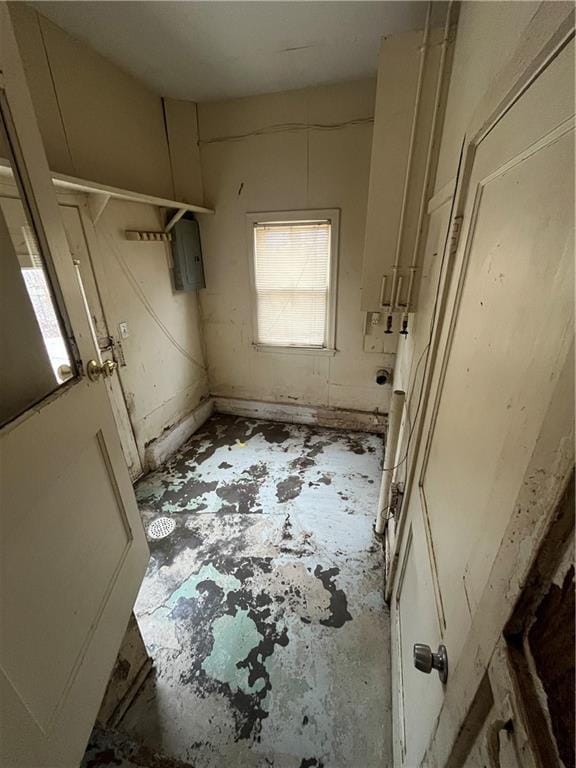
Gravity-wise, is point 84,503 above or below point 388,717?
above

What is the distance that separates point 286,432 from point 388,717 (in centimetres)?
217

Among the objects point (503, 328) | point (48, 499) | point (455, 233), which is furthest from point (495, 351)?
point (48, 499)

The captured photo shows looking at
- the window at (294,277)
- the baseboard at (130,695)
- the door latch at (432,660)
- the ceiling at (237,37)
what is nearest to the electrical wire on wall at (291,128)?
the ceiling at (237,37)

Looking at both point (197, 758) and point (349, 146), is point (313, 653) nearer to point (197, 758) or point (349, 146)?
point (197, 758)

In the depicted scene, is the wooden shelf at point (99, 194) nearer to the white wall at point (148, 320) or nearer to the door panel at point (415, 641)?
the white wall at point (148, 320)

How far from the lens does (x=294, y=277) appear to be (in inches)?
109

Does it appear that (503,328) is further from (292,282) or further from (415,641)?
(292,282)

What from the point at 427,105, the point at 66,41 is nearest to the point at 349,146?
the point at 427,105

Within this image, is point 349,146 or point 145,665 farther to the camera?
point 349,146

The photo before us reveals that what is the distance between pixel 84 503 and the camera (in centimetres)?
92

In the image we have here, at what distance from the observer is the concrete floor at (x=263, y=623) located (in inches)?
46.8

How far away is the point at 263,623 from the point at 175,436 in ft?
5.88

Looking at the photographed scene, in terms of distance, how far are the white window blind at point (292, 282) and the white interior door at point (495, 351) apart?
76.7 inches

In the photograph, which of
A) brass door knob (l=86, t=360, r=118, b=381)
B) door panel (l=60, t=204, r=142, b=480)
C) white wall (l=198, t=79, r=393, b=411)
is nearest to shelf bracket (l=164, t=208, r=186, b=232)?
white wall (l=198, t=79, r=393, b=411)
